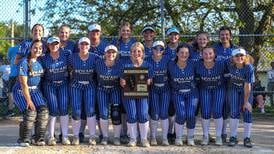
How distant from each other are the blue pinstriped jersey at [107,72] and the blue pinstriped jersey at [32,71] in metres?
0.97

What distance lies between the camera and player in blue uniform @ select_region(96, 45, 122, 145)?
8.75m

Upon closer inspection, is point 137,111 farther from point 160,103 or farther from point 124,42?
point 124,42

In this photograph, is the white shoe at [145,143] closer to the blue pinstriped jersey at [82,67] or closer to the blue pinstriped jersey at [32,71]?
the blue pinstriped jersey at [82,67]

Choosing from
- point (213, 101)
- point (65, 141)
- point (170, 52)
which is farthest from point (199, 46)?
point (65, 141)

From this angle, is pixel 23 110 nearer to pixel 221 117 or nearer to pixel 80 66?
pixel 80 66

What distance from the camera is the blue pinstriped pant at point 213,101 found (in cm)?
889

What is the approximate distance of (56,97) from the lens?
349 inches

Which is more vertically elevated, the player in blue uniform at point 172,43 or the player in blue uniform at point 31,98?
the player in blue uniform at point 172,43

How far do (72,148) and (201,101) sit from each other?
236 centimetres

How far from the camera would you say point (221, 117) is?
893 cm

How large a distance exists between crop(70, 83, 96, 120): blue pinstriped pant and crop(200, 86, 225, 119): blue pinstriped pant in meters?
1.91

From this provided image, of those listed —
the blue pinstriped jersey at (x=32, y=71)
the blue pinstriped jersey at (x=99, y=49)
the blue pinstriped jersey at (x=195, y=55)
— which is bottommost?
the blue pinstriped jersey at (x=32, y=71)

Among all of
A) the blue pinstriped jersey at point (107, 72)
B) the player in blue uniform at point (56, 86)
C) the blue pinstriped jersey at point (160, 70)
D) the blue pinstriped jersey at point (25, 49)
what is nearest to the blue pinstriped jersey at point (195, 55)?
the blue pinstriped jersey at point (160, 70)

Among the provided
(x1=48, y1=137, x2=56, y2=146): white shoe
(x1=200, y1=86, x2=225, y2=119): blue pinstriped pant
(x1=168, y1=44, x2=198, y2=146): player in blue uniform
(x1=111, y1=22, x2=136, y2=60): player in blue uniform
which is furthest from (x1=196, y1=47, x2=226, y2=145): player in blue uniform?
(x1=48, y1=137, x2=56, y2=146): white shoe
